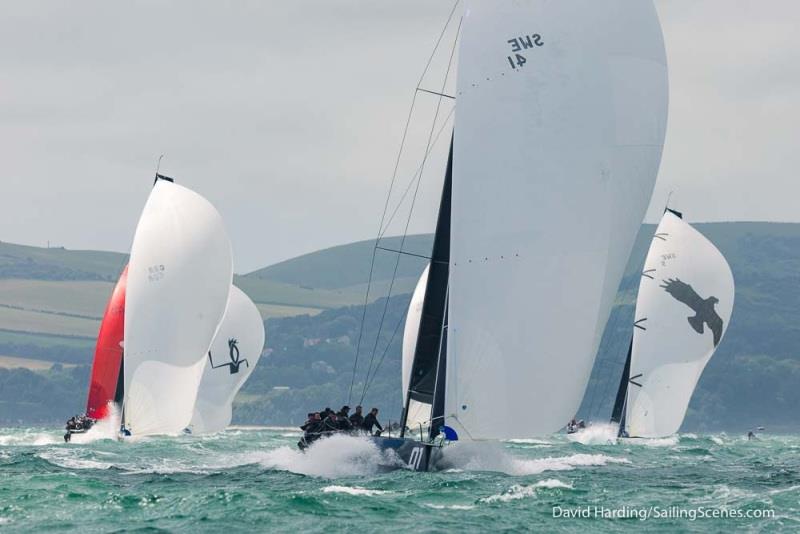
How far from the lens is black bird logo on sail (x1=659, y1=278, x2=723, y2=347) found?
6050 cm

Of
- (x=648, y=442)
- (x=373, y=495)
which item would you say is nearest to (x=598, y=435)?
(x=648, y=442)

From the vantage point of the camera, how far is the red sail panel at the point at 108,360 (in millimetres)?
52031

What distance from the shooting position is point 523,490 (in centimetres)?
2948

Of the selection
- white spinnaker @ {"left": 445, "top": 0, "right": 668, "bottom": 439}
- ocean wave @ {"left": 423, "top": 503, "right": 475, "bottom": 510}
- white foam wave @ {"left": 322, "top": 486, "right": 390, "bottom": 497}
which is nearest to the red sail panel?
white foam wave @ {"left": 322, "top": 486, "right": 390, "bottom": 497}

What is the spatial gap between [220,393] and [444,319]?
115ft

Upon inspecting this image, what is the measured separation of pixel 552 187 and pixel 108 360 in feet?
87.2

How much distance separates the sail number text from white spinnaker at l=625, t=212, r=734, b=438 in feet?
106

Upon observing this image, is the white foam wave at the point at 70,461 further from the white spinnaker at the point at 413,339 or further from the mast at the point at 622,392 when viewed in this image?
the mast at the point at 622,392

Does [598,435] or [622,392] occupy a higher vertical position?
[622,392]

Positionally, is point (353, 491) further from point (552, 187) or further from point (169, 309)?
point (169, 309)

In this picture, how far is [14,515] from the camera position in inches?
1011

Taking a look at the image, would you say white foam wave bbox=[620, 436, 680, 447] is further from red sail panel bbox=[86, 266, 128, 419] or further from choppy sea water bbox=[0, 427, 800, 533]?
red sail panel bbox=[86, 266, 128, 419]

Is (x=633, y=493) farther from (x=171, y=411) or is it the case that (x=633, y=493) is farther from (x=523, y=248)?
(x=171, y=411)

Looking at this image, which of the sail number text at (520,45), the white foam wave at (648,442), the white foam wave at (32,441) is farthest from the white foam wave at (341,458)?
the white foam wave at (648,442)
